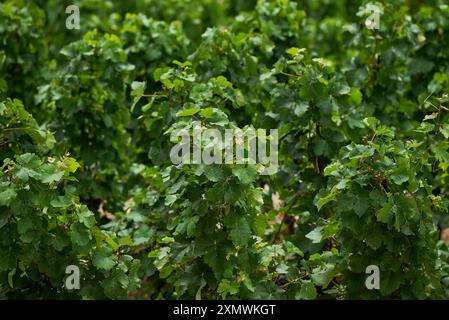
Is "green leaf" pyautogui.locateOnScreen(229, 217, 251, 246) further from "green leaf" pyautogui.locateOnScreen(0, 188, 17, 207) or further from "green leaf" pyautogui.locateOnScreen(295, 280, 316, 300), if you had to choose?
"green leaf" pyautogui.locateOnScreen(0, 188, 17, 207)

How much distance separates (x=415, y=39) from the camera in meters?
5.25

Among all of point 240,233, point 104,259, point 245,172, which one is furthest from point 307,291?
point 104,259

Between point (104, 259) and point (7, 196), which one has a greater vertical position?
point (7, 196)

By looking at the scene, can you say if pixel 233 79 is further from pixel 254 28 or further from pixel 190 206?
pixel 190 206

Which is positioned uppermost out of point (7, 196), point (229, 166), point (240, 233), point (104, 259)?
point (229, 166)

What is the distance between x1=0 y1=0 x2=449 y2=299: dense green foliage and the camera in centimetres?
359

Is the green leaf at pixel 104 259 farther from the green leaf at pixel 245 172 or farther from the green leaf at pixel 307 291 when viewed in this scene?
the green leaf at pixel 307 291

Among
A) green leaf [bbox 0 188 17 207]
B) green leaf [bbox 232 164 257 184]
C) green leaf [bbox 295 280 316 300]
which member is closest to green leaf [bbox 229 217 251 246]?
green leaf [bbox 232 164 257 184]

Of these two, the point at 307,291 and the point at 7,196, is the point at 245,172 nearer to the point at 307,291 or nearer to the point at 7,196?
the point at 307,291

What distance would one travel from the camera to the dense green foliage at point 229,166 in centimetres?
359

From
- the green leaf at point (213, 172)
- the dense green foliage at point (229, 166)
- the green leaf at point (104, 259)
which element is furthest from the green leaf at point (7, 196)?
the green leaf at point (213, 172)

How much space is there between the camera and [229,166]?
3451 millimetres

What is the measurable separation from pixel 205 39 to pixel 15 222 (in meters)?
1.81
